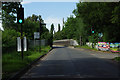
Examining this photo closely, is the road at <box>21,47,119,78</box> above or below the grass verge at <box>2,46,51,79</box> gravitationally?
below

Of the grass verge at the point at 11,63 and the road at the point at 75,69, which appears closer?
the road at the point at 75,69

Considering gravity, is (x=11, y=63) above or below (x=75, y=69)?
above

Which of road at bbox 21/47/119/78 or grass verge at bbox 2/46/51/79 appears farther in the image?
grass verge at bbox 2/46/51/79

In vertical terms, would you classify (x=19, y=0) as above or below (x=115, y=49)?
above

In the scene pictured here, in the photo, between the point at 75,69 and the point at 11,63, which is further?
the point at 11,63

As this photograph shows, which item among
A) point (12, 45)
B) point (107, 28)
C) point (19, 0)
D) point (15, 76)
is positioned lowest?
point (15, 76)

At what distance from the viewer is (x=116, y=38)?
18.8 m

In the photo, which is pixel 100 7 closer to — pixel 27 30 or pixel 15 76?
pixel 15 76

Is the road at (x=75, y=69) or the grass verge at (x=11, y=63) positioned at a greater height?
the grass verge at (x=11, y=63)

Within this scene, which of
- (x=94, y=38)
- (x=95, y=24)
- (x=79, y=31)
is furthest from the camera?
(x=79, y=31)

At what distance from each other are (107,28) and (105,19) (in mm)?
845

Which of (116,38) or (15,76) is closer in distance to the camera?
(15,76)

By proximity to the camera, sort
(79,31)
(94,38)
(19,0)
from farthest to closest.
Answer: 1. (79,31)
2. (94,38)
3. (19,0)

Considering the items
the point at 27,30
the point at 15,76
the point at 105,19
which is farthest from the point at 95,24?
the point at 27,30
